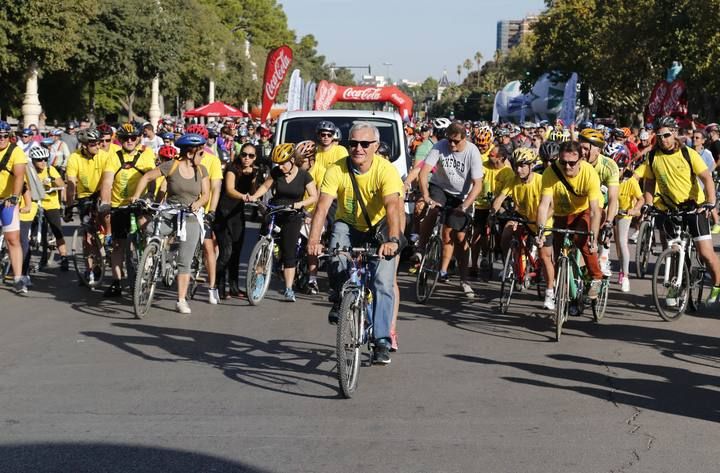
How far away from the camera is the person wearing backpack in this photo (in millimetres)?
12398

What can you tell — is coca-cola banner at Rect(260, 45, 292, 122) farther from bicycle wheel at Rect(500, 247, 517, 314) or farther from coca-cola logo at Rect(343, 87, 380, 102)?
bicycle wheel at Rect(500, 247, 517, 314)

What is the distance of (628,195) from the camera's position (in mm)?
14109

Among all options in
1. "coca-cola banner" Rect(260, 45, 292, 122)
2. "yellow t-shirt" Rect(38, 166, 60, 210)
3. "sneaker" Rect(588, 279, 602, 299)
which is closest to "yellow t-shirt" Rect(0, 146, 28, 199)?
"yellow t-shirt" Rect(38, 166, 60, 210)

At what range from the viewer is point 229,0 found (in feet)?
352

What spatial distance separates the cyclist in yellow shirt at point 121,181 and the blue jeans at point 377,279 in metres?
4.37

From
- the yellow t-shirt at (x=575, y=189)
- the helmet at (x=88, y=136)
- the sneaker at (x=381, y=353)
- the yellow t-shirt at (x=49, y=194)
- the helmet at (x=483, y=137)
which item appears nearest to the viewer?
the sneaker at (x=381, y=353)

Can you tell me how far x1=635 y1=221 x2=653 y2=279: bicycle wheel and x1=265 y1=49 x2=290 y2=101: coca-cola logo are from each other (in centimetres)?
1522

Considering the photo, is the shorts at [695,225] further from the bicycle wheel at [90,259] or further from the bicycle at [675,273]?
the bicycle wheel at [90,259]

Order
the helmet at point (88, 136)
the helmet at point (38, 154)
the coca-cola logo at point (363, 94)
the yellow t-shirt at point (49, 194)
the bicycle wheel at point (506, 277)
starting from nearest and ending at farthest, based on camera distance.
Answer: the bicycle wheel at point (506, 277)
the helmet at point (88, 136)
the yellow t-shirt at point (49, 194)
the helmet at point (38, 154)
the coca-cola logo at point (363, 94)

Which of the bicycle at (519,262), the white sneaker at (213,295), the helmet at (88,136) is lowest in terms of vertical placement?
the white sneaker at (213,295)

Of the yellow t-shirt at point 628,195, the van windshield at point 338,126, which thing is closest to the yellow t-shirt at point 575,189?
the yellow t-shirt at point 628,195

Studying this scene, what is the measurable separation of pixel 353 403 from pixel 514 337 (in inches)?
125

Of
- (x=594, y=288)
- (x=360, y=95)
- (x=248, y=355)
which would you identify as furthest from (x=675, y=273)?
(x=360, y=95)

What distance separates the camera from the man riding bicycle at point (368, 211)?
26.7 ft
